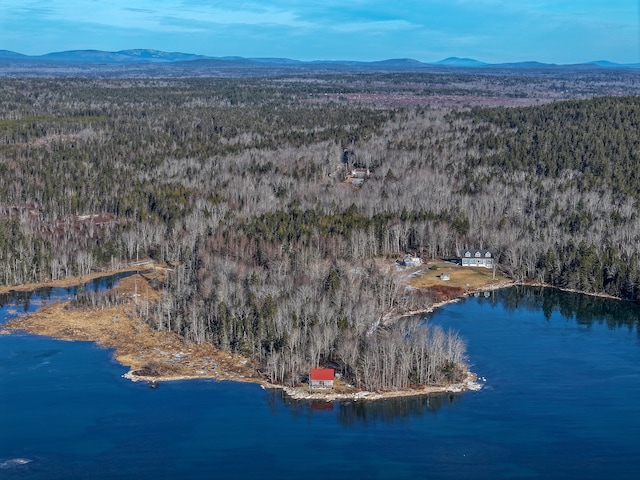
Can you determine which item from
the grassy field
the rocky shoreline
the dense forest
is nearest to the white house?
the grassy field

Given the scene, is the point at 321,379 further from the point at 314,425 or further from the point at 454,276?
the point at 454,276

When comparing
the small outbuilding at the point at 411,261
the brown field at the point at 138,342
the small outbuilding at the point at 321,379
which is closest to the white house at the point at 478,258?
the small outbuilding at the point at 411,261

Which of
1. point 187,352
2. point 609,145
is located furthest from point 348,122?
point 187,352

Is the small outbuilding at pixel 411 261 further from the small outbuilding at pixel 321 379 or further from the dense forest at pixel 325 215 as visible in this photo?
the small outbuilding at pixel 321 379

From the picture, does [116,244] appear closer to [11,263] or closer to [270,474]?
[11,263]

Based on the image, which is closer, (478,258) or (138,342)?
(138,342)

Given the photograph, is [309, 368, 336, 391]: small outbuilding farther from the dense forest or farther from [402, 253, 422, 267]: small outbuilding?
[402, 253, 422, 267]: small outbuilding

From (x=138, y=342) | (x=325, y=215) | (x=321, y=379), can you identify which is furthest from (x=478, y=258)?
(x=138, y=342)
